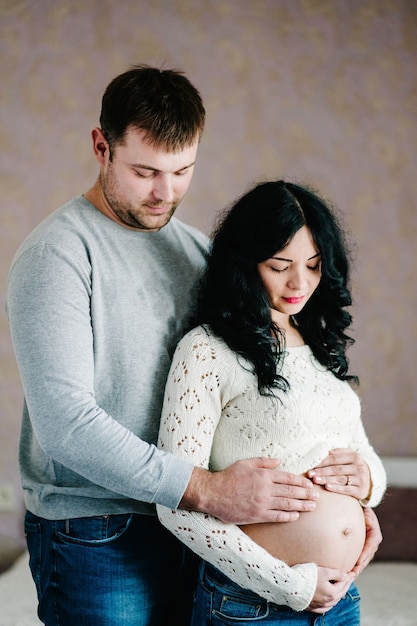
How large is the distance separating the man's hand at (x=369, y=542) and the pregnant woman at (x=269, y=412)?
0.03 meters

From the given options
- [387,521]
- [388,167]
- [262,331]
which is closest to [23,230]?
[388,167]

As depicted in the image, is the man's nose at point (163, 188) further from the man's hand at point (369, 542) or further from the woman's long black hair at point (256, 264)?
the man's hand at point (369, 542)

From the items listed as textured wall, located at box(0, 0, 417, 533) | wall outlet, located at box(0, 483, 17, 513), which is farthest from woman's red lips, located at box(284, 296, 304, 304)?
wall outlet, located at box(0, 483, 17, 513)

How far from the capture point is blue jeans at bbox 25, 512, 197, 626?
1.29 m

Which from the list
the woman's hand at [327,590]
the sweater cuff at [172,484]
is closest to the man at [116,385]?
the sweater cuff at [172,484]

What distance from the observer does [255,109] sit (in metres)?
2.57

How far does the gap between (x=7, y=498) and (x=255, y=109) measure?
67.2 inches

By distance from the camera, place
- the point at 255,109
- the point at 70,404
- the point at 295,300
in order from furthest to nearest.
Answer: the point at 255,109
the point at 295,300
the point at 70,404

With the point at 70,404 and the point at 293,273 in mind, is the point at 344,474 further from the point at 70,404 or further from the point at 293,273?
the point at 70,404

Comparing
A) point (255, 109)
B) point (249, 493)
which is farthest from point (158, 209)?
point (255, 109)

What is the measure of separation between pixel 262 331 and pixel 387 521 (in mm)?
1477

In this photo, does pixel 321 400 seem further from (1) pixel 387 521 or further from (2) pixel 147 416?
(1) pixel 387 521

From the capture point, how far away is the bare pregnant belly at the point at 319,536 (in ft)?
4.17

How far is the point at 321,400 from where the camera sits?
1337 millimetres
